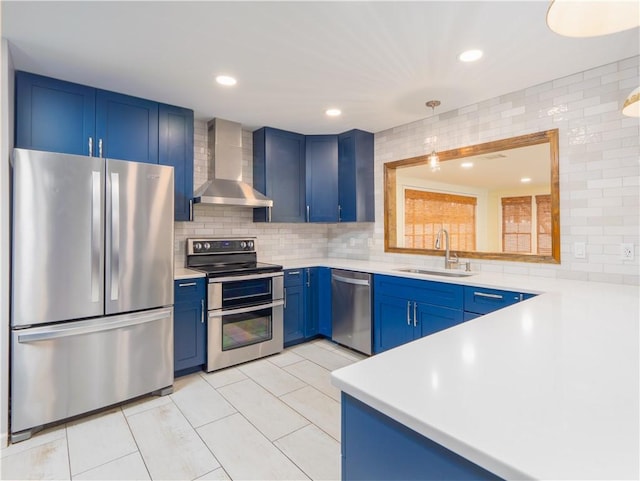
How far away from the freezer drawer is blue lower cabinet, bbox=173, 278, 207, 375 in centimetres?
20

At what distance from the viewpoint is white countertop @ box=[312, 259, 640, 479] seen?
0.58 metres

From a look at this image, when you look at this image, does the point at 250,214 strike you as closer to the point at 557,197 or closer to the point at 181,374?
the point at 181,374

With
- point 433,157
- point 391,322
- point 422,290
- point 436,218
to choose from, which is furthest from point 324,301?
point 436,218

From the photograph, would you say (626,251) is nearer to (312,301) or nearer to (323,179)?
(312,301)

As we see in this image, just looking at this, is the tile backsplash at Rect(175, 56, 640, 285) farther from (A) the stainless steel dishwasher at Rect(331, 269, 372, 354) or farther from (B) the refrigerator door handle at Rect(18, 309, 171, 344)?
(B) the refrigerator door handle at Rect(18, 309, 171, 344)

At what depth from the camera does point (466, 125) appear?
3.22 m

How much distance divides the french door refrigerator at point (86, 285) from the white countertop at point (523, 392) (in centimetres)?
209

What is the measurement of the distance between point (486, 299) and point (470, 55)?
167 centimetres

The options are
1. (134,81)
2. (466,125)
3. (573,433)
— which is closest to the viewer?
(573,433)

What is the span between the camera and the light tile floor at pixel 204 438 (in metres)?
1.84

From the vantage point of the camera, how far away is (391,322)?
3.19 m

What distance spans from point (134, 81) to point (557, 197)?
3.35 m

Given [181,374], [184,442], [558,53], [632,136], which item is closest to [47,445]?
[184,442]

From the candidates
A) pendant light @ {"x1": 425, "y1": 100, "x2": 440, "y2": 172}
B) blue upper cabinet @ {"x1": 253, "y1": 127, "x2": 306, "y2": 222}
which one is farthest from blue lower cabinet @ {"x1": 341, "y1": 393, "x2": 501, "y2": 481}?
blue upper cabinet @ {"x1": 253, "y1": 127, "x2": 306, "y2": 222}
